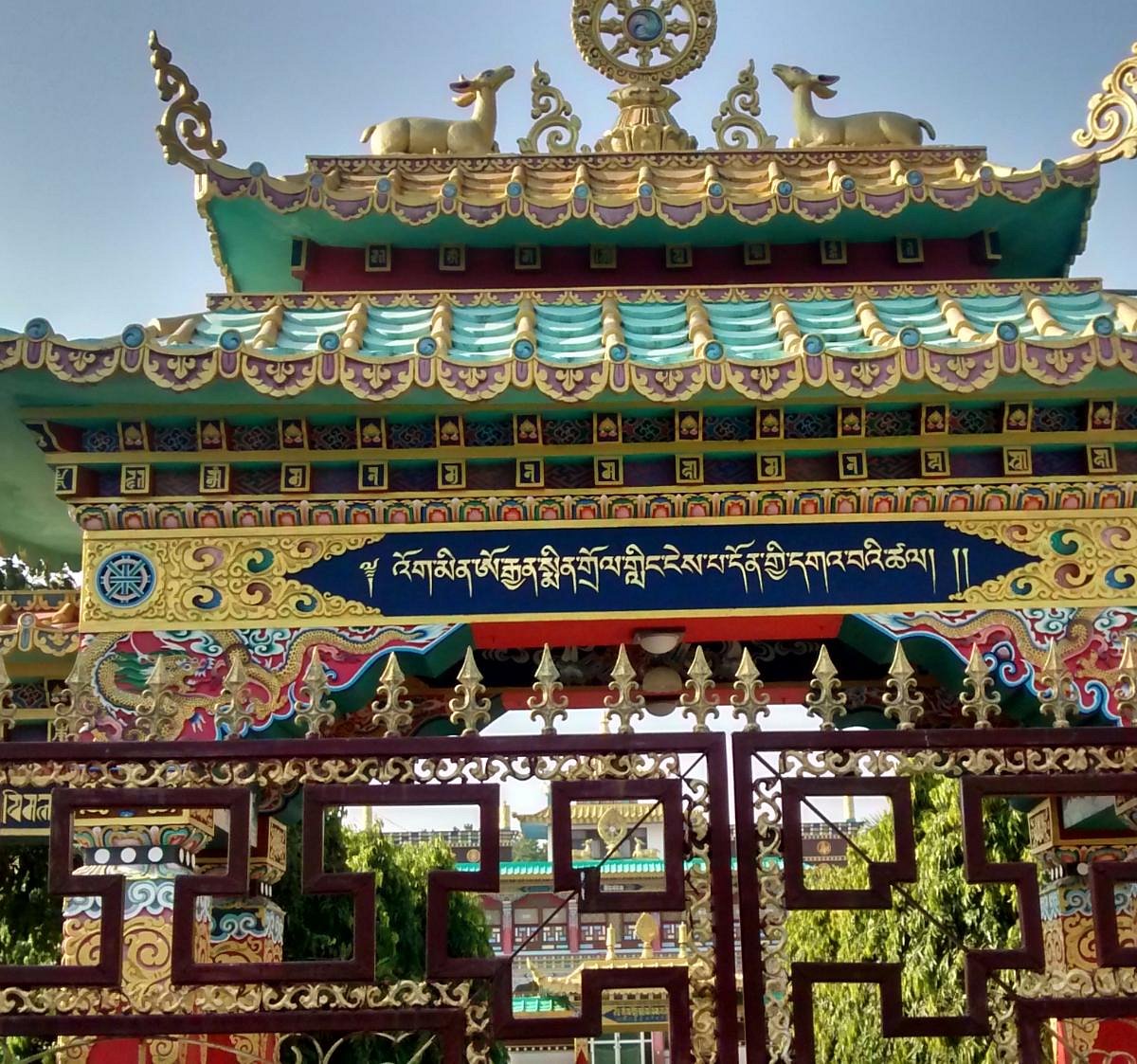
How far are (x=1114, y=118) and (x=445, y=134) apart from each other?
160 inches

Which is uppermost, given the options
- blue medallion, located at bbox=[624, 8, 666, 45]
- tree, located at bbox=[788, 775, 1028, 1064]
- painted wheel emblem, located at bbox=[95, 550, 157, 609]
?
blue medallion, located at bbox=[624, 8, 666, 45]

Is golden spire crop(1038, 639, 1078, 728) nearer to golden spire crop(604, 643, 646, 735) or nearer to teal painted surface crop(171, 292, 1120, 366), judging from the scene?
A: golden spire crop(604, 643, 646, 735)

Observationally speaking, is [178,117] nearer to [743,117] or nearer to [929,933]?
[743,117]

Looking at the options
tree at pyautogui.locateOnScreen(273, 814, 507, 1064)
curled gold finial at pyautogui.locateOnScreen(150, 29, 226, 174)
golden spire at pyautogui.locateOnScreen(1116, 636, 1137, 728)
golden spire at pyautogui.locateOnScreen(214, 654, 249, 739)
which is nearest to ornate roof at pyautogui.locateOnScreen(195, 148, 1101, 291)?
curled gold finial at pyautogui.locateOnScreen(150, 29, 226, 174)

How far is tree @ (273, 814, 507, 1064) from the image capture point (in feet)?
61.0

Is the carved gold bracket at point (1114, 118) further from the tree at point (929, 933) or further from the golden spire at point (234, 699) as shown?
the tree at point (929, 933)

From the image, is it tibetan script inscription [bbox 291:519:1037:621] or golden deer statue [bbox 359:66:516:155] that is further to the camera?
golden deer statue [bbox 359:66:516:155]

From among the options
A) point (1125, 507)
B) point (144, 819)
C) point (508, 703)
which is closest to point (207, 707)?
point (144, 819)

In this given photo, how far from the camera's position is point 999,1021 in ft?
17.3

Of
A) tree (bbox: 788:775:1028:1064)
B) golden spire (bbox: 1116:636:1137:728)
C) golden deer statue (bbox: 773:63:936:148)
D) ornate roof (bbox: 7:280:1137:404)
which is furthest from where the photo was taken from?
tree (bbox: 788:775:1028:1064)

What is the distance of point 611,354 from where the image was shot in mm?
6684

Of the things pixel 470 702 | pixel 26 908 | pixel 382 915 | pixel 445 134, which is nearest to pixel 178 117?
pixel 445 134

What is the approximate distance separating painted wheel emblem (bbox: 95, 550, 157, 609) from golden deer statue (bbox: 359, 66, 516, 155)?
358 cm

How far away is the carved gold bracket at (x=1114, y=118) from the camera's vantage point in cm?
796
